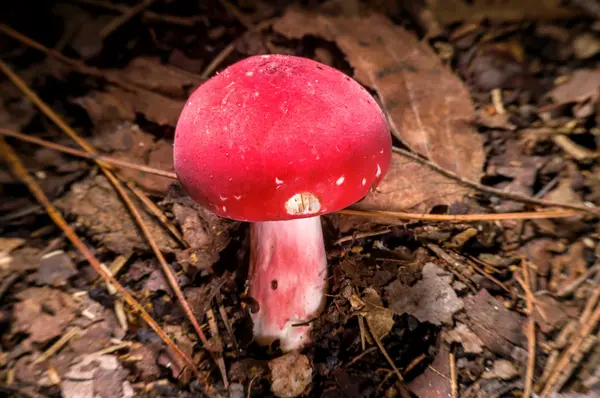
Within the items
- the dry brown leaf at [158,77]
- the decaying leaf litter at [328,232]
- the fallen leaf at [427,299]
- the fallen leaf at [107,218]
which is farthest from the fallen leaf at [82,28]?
the fallen leaf at [427,299]

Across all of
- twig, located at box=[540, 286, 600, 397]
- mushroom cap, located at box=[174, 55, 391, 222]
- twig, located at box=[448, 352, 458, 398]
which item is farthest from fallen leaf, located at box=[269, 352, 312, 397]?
twig, located at box=[540, 286, 600, 397]

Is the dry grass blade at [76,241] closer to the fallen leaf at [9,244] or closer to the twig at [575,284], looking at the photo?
the fallen leaf at [9,244]

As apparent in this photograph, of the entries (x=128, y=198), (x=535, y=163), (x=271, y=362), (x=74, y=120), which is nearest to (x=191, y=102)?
(x=128, y=198)

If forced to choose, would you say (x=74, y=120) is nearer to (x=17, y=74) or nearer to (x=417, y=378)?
(x=17, y=74)

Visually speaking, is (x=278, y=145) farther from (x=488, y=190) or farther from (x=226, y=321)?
(x=488, y=190)

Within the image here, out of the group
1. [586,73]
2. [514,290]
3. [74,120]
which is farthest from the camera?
[586,73]

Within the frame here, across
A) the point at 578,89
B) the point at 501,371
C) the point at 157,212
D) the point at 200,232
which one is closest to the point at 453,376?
the point at 501,371

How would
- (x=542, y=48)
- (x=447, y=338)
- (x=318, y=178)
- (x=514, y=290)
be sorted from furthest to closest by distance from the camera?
(x=542, y=48) < (x=514, y=290) < (x=447, y=338) < (x=318, y=178)
